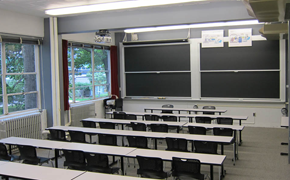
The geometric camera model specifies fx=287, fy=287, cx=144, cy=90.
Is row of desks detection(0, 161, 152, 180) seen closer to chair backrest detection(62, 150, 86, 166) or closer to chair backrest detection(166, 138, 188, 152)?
chair backrest detection(62, 150, 86, 166)

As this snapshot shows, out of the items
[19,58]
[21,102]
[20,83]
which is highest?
[19,58]

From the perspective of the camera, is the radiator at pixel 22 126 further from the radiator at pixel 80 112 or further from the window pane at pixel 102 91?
the window pane at pixel 102 91

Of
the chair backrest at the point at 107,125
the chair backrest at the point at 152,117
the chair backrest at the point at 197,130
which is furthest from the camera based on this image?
the chair backrest at the point at 152,117

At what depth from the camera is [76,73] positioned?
1033 cm

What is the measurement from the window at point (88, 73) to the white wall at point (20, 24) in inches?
61.0

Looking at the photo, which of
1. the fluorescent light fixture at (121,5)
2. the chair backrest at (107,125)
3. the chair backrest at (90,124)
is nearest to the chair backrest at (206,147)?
the chair backrest at (107,125)

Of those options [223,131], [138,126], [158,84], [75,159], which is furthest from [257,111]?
[75,159]

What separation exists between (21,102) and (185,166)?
589 cm

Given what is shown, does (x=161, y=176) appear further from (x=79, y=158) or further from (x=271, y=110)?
(x=271, y=110)

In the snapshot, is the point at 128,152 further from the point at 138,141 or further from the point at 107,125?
the point at 107,125

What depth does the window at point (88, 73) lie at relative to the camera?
398 inches

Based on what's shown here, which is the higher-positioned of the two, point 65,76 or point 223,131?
point 65,76

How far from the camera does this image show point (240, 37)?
10.1 meters

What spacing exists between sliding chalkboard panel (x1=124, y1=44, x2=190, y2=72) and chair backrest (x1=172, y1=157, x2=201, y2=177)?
702 cm
